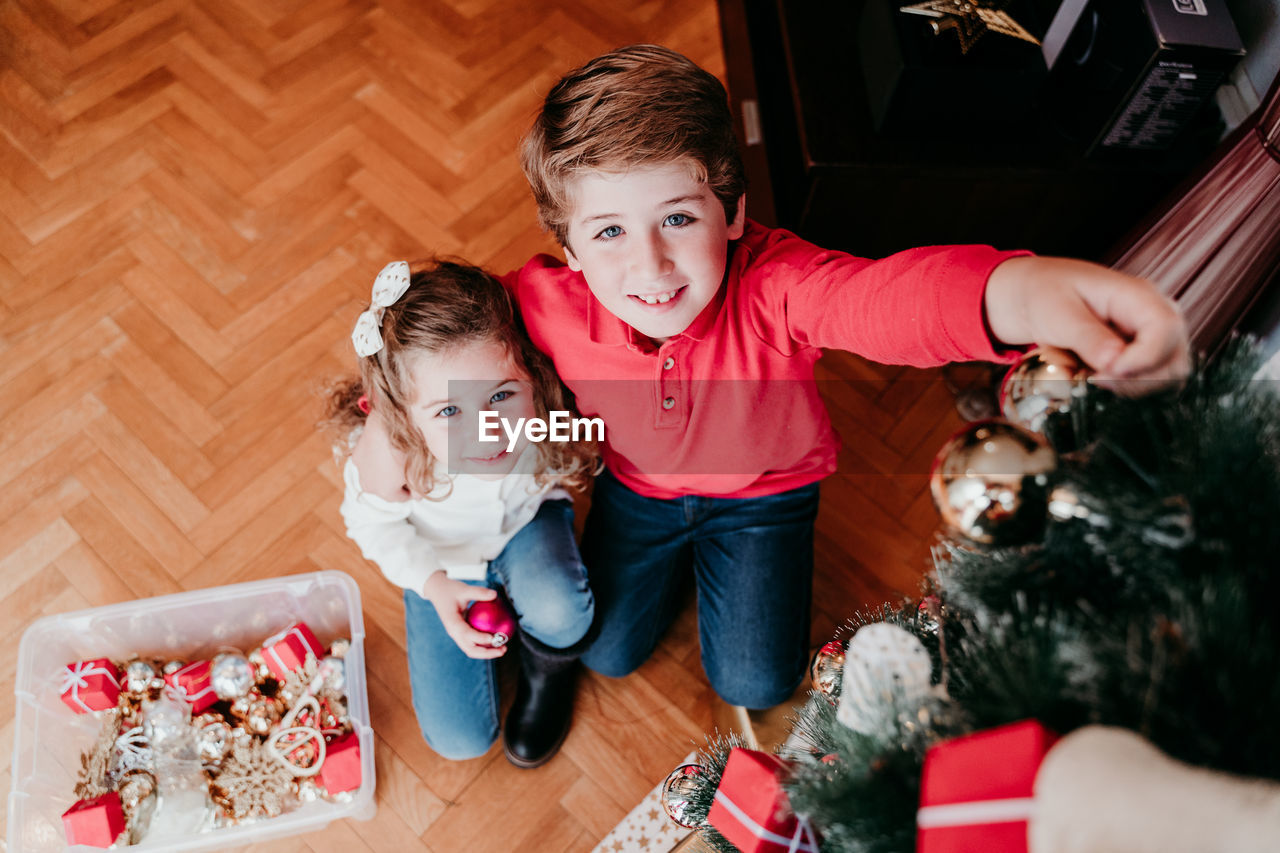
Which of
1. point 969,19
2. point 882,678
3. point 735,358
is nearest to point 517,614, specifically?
point 735,358

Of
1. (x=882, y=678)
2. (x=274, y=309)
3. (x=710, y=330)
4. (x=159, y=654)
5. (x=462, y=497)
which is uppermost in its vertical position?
(x=882, y=678)

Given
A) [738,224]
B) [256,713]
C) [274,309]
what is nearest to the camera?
[738,224]

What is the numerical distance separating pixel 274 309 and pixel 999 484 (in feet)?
4.46

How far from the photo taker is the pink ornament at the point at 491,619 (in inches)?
37.9

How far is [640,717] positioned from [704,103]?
85 centimetres

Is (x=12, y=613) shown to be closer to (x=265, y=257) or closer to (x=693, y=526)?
(x=265, y=257)

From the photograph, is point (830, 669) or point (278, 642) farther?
point (278, 642)

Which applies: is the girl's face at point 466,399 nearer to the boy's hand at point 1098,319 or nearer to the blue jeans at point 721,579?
the blue jeans at point 721,579

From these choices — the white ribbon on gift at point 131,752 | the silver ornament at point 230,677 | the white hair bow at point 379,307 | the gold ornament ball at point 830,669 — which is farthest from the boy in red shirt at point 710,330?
the white ribbon on gift at point 131,752

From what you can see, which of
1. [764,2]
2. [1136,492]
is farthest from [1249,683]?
[764,2]

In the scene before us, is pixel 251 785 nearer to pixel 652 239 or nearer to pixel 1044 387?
pixel 652 239

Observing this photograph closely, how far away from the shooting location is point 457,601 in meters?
0.97

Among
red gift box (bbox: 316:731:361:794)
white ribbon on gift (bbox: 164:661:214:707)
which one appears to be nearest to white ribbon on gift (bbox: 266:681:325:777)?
red gift box (bbox: 316:731:361:794)

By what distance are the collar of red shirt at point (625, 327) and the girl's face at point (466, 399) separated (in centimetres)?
11
